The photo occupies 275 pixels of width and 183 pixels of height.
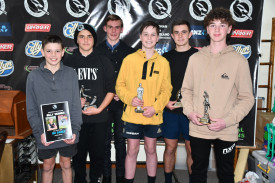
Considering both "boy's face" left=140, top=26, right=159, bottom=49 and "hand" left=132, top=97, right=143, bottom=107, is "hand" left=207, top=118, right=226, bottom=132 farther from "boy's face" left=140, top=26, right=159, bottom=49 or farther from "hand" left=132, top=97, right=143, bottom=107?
"boy's face" left=140, top=26, right=159, bottom=49

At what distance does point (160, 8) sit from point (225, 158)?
8.14 ft

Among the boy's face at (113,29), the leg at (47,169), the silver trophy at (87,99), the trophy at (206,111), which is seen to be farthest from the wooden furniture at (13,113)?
the trophy at (206,111)

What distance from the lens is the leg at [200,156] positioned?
2451 millimetres

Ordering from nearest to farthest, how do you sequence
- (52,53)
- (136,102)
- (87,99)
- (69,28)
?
(52,53) → (136,102) → (87,99) → (69,28)

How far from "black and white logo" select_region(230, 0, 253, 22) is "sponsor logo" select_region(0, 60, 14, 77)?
141 inches

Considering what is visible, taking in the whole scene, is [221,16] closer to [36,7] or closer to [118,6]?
[118,6]

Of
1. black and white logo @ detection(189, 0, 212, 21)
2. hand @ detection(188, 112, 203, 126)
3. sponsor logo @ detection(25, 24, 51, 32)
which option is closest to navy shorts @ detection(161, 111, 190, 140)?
hand @ detection(188, 112, 203, 126)

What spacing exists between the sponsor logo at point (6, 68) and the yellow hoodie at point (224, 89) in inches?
119

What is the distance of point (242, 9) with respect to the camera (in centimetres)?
388

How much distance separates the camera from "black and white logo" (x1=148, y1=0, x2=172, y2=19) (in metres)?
3.91

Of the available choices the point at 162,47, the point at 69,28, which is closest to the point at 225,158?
the point at 162,47

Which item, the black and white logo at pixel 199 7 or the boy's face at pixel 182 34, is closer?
the boy's face at pixel 182 34

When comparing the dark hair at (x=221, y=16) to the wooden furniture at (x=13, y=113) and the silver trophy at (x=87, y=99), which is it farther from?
the wooden furniture at (x=13, y=113)

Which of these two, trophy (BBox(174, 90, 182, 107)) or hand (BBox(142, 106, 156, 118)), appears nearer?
hand (BBox(142, 106, 156, 118))
